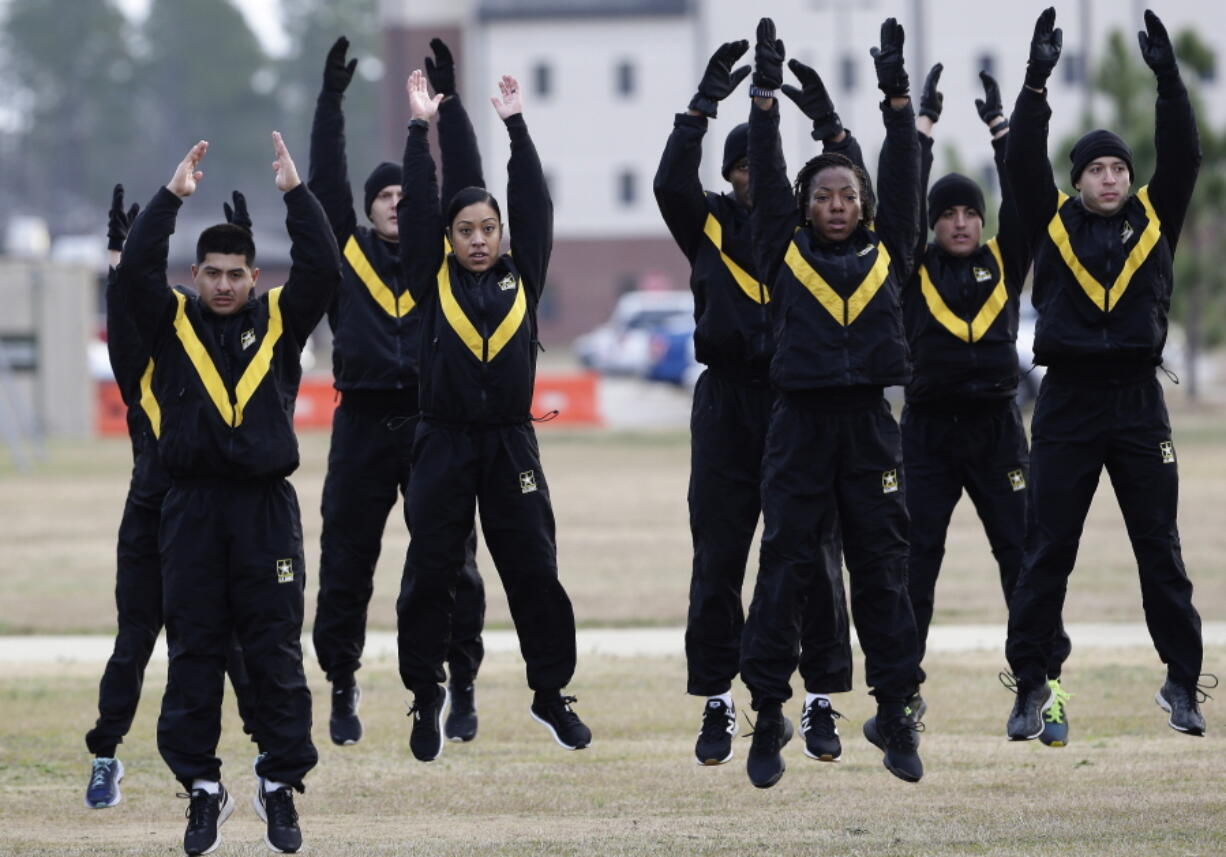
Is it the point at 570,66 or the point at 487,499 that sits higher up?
the point at 570,66

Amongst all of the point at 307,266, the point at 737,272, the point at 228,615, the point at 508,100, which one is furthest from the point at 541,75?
the point at 228,615

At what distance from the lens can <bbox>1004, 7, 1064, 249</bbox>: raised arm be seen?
8.60 meters

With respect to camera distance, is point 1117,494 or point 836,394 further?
point 1117,494

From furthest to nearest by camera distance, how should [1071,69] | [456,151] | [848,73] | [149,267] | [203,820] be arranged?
[1071,69] < [848,73] < [456,151] < [149,267] < [203,820]

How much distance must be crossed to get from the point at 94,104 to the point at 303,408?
8808 cm

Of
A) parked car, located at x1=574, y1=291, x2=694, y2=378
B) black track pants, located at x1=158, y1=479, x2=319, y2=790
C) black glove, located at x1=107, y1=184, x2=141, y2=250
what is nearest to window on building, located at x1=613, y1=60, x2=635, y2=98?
parked car, located at x1=574, y1=291, x2=694, y2=378

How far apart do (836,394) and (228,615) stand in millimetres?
2474

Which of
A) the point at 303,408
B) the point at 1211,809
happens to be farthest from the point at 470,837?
the point at 303,408

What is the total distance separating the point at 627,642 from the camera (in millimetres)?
13180

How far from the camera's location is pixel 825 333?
8258 millimetres

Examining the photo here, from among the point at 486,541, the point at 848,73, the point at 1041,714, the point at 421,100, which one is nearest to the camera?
the point at 486,541

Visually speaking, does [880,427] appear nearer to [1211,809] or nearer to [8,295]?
[1211,809]

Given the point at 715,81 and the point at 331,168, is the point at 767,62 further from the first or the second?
the point at 331,168

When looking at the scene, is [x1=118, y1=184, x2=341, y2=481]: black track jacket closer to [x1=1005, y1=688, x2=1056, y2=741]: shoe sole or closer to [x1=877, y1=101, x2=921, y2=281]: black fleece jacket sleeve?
[x1=877, y1=101, x2=921, y2=281]: black fleece jacket sleeve
